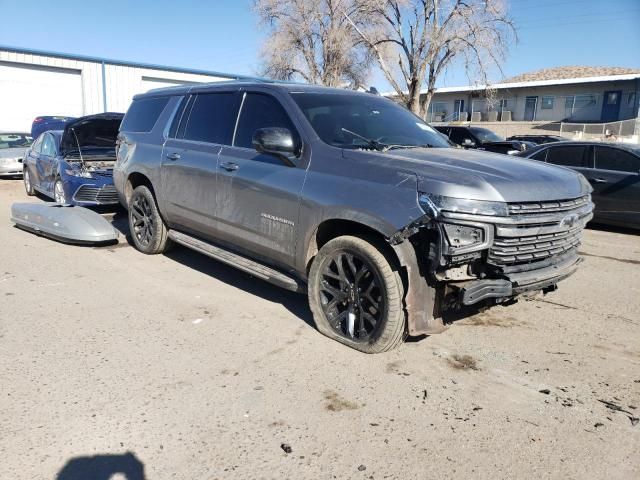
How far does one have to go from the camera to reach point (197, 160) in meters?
5.41

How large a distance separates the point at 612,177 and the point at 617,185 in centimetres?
18

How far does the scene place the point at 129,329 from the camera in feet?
14.3

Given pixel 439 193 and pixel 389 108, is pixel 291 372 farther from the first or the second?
pixel 389 108

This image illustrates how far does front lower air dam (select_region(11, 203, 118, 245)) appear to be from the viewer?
711 cm

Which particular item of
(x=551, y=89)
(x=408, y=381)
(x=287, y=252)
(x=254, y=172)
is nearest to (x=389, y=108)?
(x=254, y=172)

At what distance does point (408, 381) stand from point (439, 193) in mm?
1291

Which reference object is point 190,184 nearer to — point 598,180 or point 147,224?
point 147,224

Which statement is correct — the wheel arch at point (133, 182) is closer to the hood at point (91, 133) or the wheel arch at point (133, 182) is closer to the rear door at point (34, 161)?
the hood at point (91, 133)

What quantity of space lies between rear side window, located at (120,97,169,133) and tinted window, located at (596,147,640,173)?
7.65 m

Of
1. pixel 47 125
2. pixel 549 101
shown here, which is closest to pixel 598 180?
pixel 47 125

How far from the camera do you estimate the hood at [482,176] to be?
3.43 m

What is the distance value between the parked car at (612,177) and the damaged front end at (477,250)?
6.09 m

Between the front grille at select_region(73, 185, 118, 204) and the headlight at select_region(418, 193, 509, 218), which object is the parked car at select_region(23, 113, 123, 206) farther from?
the headlight at select_region(418, 193, 509, 218)

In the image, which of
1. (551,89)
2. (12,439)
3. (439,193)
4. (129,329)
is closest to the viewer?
(12,439)
